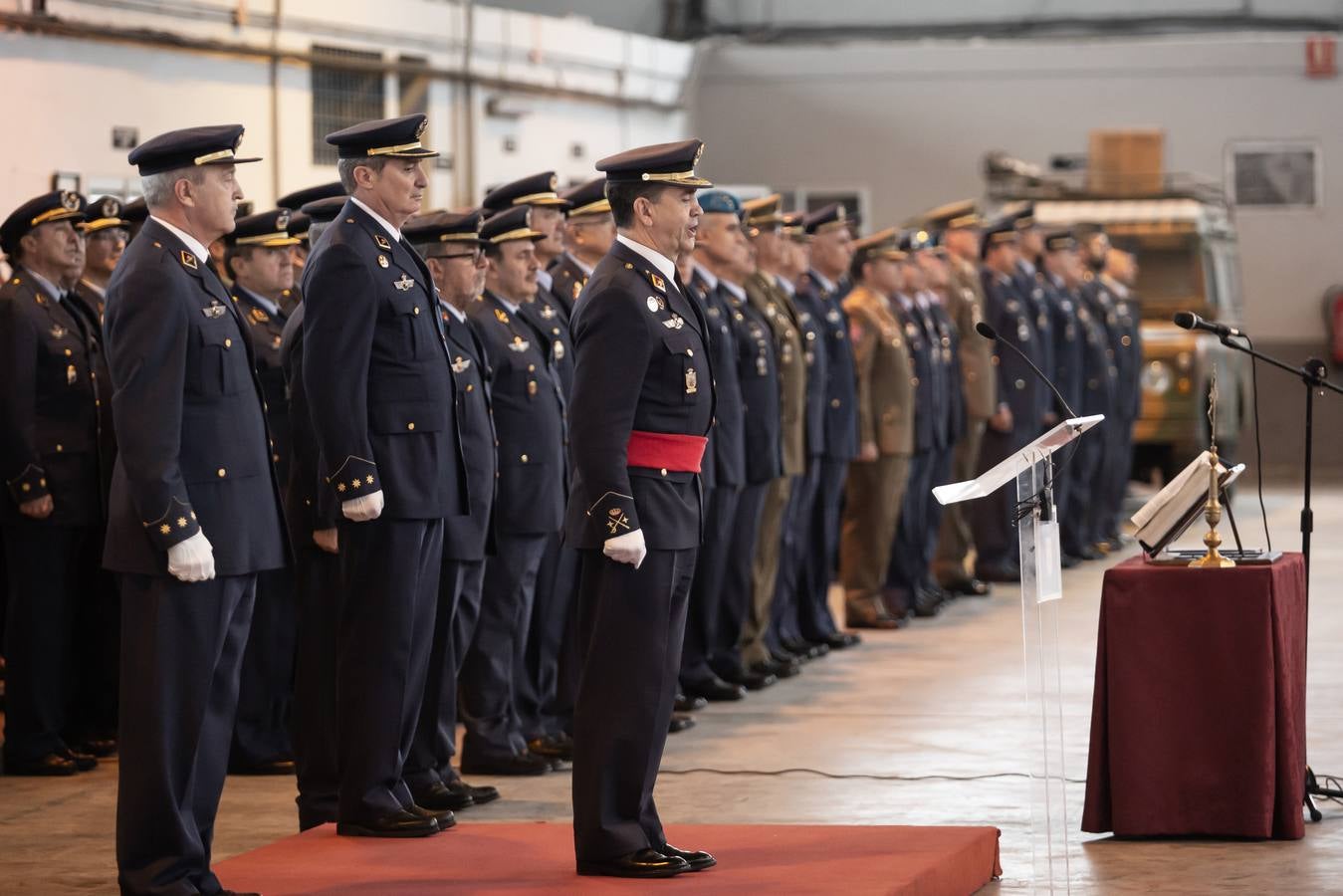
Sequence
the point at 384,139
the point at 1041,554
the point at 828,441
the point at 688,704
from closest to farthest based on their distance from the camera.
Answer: the point at 1041,554, the point at 384,139, the point at 688,704, the point at 828,441

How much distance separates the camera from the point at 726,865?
4.97m

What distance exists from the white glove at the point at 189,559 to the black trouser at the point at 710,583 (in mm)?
3387

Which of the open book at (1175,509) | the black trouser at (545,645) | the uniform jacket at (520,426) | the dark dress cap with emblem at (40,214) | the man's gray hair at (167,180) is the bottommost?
the black trouser at (545,645)

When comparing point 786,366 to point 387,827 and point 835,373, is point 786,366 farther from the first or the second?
point 387,827

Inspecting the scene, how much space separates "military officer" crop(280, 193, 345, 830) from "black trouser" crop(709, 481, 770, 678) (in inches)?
96.9

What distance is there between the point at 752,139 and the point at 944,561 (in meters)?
8.86

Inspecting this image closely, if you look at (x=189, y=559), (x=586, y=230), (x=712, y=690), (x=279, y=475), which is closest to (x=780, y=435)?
(x=712, y=690)

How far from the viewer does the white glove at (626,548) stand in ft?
15.4

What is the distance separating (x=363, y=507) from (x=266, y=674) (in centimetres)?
198

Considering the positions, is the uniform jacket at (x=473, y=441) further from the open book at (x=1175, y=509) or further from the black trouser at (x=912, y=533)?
the black trouser at (x=912, y=533)

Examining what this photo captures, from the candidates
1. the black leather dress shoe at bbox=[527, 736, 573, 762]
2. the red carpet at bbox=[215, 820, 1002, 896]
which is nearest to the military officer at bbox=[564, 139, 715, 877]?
the red carpet at bbox=[215, 820, 1002, 896]

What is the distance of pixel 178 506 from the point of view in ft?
14.9

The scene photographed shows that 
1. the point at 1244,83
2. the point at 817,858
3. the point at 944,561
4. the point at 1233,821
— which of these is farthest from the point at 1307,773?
the point at 1244,83

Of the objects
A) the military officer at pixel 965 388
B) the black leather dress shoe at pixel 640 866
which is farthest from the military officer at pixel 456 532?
the military officer at pixel 965 388
